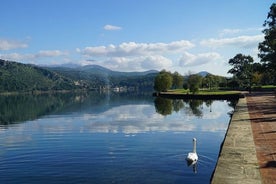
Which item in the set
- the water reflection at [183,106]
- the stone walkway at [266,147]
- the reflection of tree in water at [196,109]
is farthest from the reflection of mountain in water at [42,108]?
the stone walkway at [266,147]

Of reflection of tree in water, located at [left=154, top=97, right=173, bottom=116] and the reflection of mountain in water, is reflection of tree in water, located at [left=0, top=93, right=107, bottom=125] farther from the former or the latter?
reflection of tree in water, located at [left=154, top=97, right=173, bottom=116]

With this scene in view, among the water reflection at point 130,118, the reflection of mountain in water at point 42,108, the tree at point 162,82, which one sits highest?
the tree at point 162,82

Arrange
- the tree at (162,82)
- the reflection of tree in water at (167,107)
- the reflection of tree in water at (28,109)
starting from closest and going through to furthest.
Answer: the reflection of tree in water at (28,109)
the reflection of tree in water at (167,107)
the tree at (162,82)

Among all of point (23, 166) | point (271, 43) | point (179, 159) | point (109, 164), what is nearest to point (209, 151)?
point (179, 159)

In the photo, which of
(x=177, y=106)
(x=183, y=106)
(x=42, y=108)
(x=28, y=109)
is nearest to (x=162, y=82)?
(x=42, y=108)

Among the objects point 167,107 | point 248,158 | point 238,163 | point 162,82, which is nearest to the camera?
point 238,163

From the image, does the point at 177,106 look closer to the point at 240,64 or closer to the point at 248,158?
the point at 248,158

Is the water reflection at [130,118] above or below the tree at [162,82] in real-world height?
below

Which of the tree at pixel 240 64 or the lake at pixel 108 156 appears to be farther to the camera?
the tree at pixel 240 64

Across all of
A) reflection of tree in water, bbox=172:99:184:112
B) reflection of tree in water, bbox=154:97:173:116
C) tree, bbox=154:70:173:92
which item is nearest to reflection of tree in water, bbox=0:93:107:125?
reflection of tree in water, bbox=154:97:173:116

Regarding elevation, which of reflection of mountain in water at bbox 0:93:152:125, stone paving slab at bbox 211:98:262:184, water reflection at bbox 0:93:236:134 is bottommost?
reflection of mountain in water at bbox 0:93:152:125

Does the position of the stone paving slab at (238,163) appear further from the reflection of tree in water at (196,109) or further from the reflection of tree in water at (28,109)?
the reflection of tree in water at (28,109)

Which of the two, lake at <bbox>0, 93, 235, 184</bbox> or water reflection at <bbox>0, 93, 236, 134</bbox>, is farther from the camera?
water reflection at <bbox>0, 93, 236, 134</bbox>

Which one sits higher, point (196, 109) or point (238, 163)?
point (238, 163)
